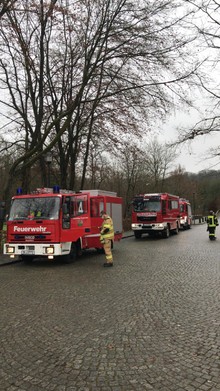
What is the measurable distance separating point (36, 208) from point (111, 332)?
7687 millimetres

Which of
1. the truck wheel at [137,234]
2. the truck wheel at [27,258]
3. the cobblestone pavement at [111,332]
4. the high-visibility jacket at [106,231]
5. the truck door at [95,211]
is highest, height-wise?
the truck door at [95,211]

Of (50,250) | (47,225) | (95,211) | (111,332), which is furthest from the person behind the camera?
(95,211)

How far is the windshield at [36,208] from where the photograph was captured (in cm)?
1204

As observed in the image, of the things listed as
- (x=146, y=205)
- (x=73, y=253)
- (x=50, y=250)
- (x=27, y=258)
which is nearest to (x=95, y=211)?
(x=73, y=253)

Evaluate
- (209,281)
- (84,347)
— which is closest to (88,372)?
(84,347)

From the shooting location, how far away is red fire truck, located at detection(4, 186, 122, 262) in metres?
11.7

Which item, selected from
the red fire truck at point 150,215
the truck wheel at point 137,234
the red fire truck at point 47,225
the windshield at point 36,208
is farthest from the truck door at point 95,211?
the truck wheel at point 137,234

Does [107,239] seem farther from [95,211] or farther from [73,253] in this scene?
[95,211]

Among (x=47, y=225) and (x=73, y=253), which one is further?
(x=73, y=253)

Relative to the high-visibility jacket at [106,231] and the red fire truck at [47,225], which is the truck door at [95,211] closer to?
the red fire truck at [47,225]

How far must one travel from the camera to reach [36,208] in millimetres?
12281

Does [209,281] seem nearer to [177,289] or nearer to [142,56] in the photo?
[177,289]

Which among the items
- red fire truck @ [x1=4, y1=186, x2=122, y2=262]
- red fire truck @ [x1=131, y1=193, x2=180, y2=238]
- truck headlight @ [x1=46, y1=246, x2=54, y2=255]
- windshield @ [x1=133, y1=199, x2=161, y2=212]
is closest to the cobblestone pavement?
truck headlight @ [x1=46, y1=246, x2=54, y2=255]

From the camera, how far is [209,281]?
352 inches
